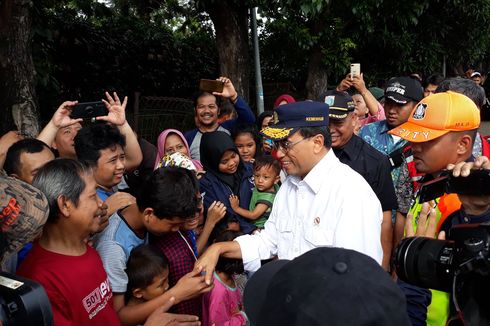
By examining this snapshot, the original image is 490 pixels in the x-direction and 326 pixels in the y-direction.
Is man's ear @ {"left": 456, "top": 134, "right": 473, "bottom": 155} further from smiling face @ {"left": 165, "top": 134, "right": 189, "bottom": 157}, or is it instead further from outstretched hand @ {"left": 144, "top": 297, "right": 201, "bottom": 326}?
smiling face @ {"left": 165, "top": 134, "right": 189, "bottom": 157}

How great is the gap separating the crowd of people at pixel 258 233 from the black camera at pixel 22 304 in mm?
102

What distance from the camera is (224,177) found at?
13.2 feet

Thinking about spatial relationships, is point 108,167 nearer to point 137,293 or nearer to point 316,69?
point 137,293

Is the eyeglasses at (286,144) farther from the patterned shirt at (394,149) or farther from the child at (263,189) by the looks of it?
the child at (263,189)

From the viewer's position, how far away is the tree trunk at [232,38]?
6828mm

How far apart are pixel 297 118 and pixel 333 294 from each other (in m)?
1.52

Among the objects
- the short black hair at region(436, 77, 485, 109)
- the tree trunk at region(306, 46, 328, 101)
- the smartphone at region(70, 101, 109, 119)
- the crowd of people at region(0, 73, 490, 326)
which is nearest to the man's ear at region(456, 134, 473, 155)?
the crowd of people at region(0, 73, 490, 326)

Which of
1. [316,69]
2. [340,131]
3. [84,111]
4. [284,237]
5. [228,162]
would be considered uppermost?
[316,69]

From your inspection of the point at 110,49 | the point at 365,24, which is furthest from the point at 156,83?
the point at 365,24

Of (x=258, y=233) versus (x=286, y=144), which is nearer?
(x=286, y=144)

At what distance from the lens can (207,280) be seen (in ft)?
7.66

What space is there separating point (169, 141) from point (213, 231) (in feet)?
2.79

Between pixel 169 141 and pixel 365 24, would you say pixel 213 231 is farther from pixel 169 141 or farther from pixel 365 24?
pixel 365 24

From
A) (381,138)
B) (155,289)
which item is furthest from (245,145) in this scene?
(155,289)
